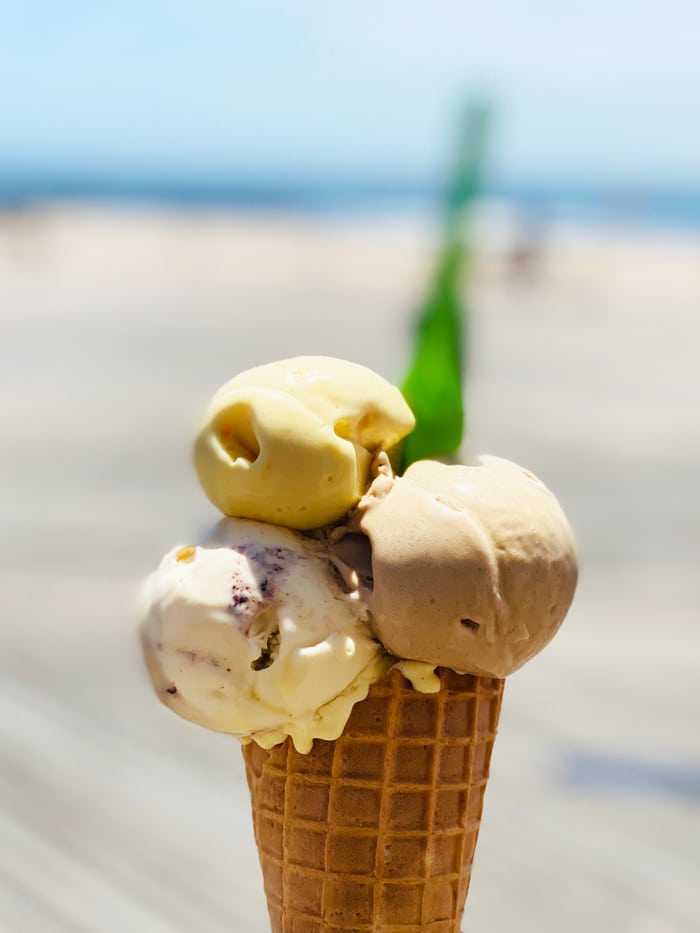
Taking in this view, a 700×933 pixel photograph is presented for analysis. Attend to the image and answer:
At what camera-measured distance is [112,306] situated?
48.9 feet

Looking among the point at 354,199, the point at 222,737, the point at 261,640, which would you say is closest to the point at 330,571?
the point at 261,640

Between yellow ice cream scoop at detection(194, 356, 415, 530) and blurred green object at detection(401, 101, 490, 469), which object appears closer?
yellow ice cream scoop at detection(194, 356, 415, 530)

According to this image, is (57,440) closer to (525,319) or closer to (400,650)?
(400,650)

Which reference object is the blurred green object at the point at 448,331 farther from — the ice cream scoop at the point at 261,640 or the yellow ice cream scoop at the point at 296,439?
the ice cream scoop at the point at 261,640

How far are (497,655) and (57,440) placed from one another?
6.69 metres

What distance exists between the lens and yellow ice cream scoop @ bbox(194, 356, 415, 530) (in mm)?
1839

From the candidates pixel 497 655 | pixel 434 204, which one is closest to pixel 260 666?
pixel 497 655

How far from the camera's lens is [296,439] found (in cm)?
183

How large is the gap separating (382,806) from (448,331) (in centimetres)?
73

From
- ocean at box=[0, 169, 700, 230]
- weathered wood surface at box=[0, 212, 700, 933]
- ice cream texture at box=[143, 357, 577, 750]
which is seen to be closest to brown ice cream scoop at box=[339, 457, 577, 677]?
ice cream texture at box=[143, 357, 577, 750]

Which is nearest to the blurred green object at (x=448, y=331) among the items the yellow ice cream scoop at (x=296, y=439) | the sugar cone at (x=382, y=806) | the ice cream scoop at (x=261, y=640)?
the yellow ice cream scoop at (x=296, y=439)

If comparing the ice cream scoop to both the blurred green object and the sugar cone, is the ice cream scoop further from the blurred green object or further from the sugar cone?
the blurred green object

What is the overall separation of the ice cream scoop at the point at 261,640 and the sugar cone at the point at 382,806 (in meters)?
0.07

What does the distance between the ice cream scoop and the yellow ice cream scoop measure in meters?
0.06
